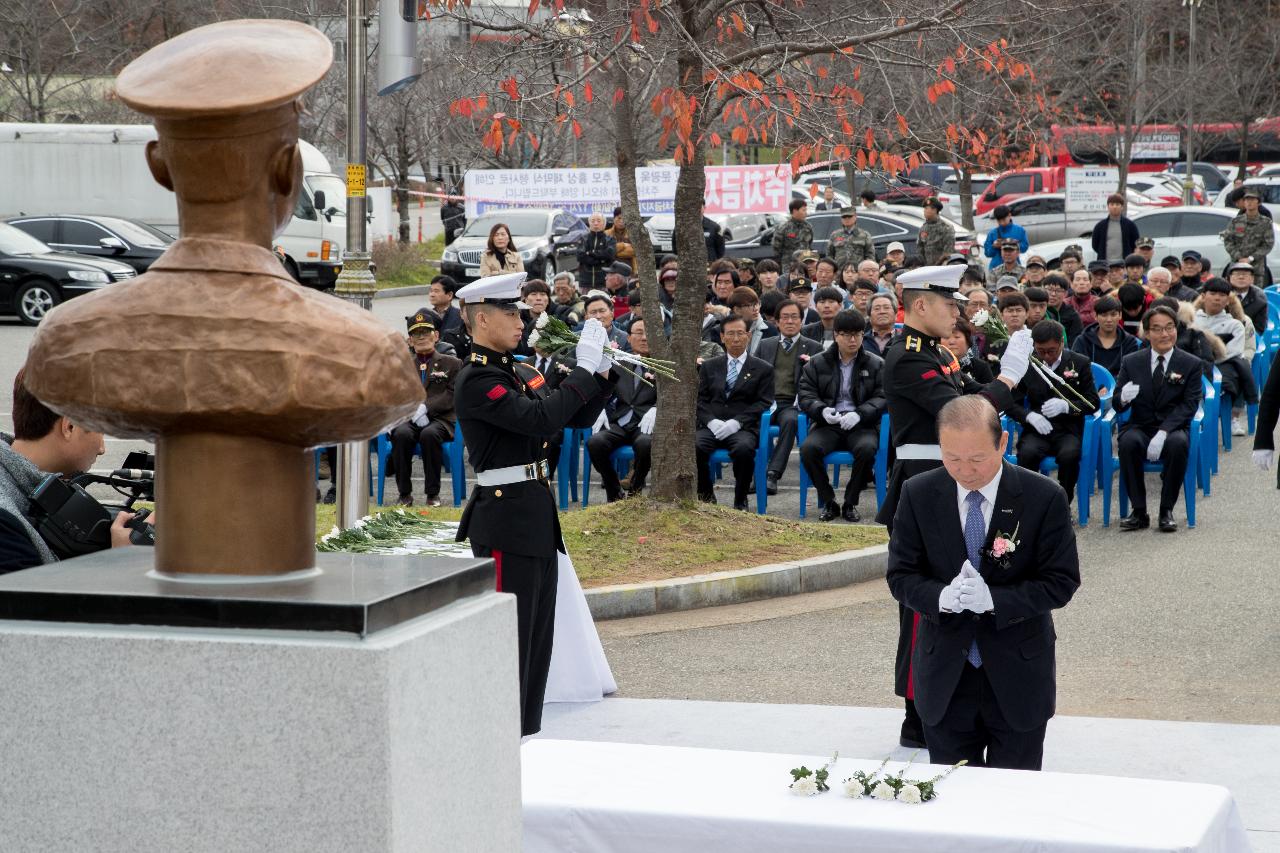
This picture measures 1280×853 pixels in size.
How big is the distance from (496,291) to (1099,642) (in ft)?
13.4

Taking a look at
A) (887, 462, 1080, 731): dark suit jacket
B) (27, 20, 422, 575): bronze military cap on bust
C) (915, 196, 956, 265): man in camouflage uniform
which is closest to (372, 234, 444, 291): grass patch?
(915, 196, 956, 265): man in camouflage uniform

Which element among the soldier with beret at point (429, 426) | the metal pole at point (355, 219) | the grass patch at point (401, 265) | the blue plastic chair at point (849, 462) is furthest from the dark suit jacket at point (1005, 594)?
the grass patch at point (401, 265)

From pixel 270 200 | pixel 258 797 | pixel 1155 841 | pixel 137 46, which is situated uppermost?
pixel 137 46

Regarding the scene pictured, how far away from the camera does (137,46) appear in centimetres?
3566

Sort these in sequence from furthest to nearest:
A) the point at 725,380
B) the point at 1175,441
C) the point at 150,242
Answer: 1. the point at 150,242
2. the point at 725,380
3. the point at 1175,441

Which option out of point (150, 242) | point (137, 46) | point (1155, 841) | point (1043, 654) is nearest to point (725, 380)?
point (1043, 654)

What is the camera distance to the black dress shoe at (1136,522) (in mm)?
Answer: 11406

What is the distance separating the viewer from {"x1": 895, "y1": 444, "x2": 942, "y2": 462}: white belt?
736cm

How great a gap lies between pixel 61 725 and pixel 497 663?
89 centimetres

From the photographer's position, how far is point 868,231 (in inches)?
Answer: 1195

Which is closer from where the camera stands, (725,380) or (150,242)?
(725,380)

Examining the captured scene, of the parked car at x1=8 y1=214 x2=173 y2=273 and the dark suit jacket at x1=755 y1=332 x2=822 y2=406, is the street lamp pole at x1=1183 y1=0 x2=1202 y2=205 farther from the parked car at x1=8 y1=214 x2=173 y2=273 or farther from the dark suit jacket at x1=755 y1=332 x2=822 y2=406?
the dark suit jacket at x1=755 y1=332 x2=822 y2=406

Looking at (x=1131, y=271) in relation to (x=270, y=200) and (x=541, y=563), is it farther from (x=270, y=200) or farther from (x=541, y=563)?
(x=270, y=200)

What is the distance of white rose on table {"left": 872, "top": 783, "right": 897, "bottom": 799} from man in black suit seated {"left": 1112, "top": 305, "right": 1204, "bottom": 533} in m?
7.79
